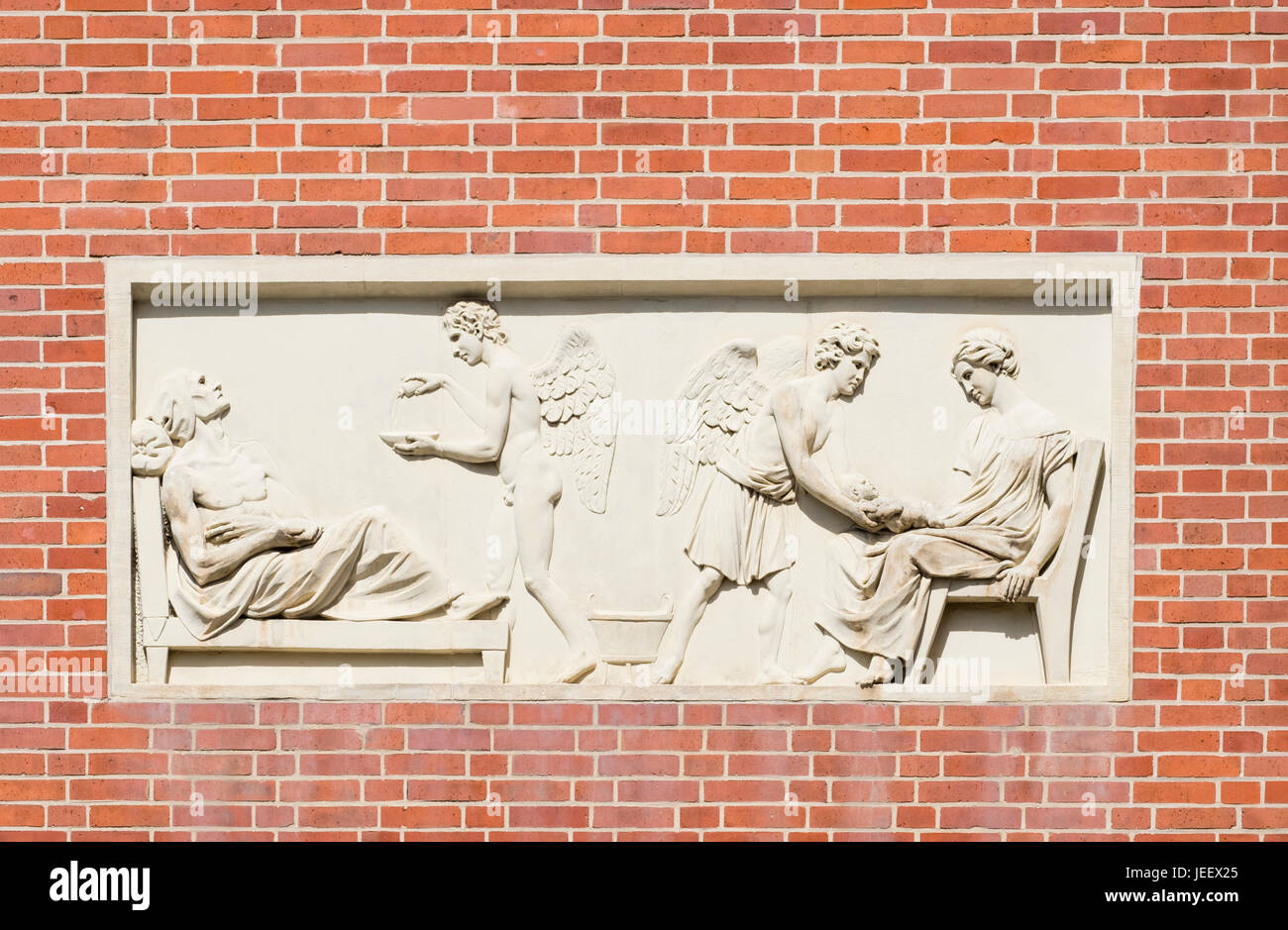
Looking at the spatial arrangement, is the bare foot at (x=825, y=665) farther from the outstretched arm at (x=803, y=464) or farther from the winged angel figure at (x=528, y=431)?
the winged angel figure at (x=528, y=431)

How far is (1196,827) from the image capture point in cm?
532

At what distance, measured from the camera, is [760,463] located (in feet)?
17.7

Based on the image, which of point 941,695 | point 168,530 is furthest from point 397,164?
point 941,695

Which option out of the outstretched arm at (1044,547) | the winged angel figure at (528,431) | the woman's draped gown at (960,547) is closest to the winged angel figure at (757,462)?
the woman's draped gown at (960,547)

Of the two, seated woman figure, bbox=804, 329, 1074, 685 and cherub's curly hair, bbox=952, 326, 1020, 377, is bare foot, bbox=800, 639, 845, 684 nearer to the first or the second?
seated woman figure, bbox=804, 329, 1074, 685

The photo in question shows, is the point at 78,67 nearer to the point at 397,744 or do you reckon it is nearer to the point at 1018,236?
the point at 397,744

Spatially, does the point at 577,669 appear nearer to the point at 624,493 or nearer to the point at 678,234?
the point at 624,493

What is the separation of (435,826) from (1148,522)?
2451 mm

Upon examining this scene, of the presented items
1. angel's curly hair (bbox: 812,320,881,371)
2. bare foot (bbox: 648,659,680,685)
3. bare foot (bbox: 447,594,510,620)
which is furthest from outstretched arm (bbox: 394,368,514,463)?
angel's curly hair (bbox: 812,320,881,371)

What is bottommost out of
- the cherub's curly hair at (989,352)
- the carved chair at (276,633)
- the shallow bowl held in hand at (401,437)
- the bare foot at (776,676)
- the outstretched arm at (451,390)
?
the bare foot at (776,676)

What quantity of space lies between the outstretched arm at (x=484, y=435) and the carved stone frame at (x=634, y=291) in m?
0.31

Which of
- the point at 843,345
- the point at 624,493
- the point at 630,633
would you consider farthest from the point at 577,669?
the point at 843,345

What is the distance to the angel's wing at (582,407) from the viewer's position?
5.43 meters

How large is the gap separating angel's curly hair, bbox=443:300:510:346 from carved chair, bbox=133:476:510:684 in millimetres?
924
